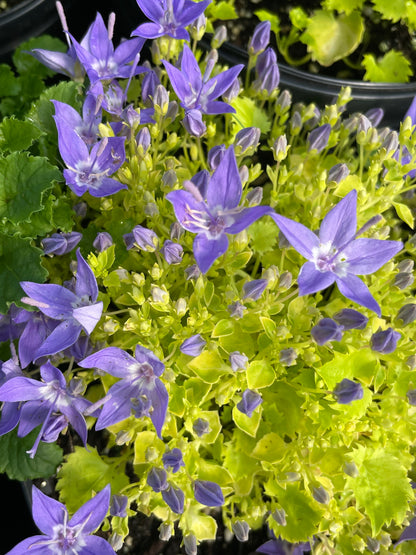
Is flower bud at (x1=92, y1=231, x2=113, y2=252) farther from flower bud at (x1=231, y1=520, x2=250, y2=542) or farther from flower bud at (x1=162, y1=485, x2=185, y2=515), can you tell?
flower bud at (x1=231, y1=520, x2=250, y2=542)

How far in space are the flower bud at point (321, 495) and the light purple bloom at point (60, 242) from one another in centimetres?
48

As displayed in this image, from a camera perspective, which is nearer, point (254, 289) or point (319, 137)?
point (254, 289)

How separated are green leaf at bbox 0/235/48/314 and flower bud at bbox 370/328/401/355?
0.46 meters

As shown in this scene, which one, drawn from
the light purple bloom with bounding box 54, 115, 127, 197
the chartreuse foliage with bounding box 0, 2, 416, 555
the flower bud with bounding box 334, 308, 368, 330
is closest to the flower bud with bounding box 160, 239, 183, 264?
the chartreuse foliage with bounding box 0, 2, 416, 555

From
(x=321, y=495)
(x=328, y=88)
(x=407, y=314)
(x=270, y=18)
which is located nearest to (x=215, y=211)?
(x=407, y=314)

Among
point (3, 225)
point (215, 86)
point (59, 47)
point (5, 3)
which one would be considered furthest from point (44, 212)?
point (5, 3)

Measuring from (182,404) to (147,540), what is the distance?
0.43 meters

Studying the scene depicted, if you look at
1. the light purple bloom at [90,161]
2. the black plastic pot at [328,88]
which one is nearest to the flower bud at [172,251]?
the light purple bloom at [90,161]

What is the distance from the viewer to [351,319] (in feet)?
2.29

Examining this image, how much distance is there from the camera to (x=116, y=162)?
795 millimetres

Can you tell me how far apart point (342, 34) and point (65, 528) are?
1198 mm

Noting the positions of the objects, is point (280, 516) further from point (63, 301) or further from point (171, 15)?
point (171, 15)

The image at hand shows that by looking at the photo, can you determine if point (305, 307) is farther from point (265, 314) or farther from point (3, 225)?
point (3, 225)

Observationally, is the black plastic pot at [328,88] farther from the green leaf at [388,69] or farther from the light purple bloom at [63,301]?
the light purple bloom at [63,301]
